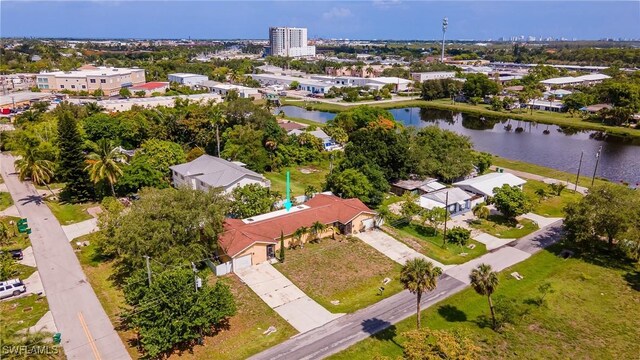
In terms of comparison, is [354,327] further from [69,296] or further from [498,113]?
[498,113]

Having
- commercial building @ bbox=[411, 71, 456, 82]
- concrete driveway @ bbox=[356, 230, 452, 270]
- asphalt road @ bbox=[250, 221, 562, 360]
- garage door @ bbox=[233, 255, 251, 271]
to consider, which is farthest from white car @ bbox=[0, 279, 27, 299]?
commercial building @ bbox=[411, 71, 456, 82]

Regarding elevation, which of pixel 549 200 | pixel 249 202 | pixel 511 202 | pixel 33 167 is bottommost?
pixel 549 200

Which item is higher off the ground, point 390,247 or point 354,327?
point 390,247

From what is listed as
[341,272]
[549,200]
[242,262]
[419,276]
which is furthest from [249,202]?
[549,200]

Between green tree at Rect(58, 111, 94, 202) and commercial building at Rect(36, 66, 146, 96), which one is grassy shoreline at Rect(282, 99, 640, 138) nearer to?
commercial building at Rect(36, 66, 146, 96)

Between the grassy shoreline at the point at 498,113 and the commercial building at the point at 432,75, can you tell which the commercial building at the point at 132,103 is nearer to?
the grassy shoreline at the point at 498,113

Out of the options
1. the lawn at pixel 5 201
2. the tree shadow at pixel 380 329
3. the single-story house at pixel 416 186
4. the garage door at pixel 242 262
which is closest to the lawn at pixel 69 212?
the lawn at pixel 5 201

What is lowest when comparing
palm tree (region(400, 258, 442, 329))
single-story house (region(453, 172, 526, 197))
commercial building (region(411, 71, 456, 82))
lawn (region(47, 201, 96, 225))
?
lawn (region(47, 201, 96, 225))
